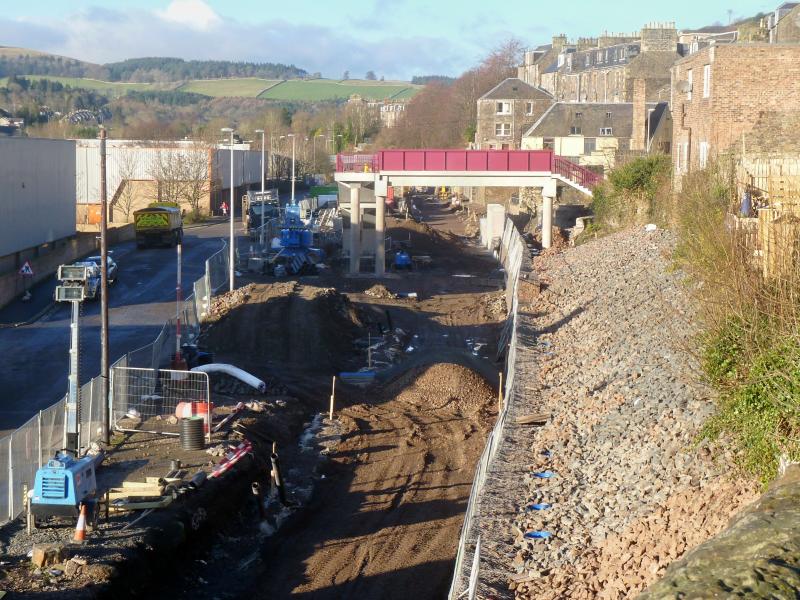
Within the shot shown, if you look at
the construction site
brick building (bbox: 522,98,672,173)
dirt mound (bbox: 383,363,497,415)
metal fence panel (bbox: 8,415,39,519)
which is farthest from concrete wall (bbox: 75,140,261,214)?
metal fence panel (bbox: 8,415,39,519)

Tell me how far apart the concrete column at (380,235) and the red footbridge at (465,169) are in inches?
41.1

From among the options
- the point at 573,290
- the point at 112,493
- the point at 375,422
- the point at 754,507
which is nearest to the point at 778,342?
the point at 754,507

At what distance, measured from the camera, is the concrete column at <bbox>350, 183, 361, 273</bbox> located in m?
47.2

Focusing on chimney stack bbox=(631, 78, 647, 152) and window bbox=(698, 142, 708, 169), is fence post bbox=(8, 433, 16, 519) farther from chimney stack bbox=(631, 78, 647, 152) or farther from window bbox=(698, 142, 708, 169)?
chimney stack bbox=(631, 78, 647, 152)

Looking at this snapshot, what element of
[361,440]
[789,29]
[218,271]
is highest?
[789,29]

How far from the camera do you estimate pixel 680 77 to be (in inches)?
1521

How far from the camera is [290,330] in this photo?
31.3 m

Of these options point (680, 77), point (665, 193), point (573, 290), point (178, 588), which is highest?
point (680, 77)

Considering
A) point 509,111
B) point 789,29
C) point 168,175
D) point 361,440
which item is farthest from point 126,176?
point 361,440

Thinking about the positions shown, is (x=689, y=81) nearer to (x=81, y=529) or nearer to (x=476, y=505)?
(x=476, y=505)

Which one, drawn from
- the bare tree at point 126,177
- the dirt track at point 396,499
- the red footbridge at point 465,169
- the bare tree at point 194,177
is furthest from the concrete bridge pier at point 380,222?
the bare tree at point 126,177

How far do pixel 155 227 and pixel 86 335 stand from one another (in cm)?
2178

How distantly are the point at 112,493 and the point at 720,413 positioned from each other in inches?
386

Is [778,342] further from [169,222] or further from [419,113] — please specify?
[419,113]
